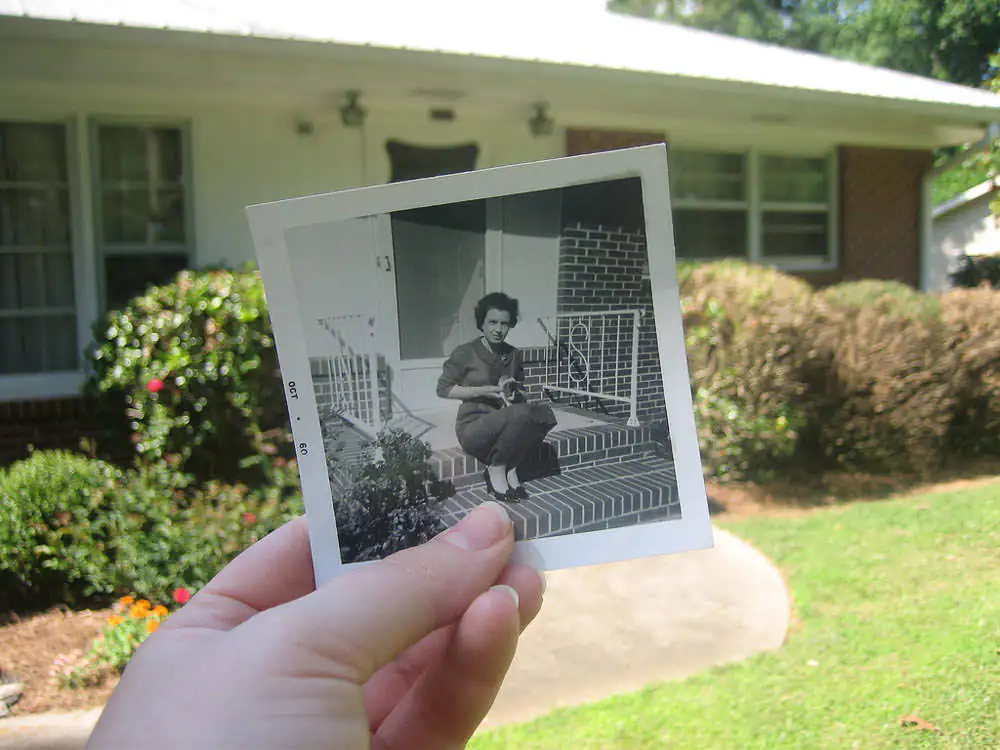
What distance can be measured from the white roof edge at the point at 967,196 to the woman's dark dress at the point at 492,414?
224 inches

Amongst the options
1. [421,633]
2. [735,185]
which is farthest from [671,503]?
[735,185]

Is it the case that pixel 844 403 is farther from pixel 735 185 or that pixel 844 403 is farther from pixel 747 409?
pixel 735 185

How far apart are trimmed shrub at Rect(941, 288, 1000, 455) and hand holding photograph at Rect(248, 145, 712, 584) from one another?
3877mm

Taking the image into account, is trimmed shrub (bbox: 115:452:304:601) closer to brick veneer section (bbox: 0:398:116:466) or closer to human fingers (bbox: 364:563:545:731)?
brick veneer section (bbox: 0:398:116:466)

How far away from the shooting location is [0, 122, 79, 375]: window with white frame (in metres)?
6.05

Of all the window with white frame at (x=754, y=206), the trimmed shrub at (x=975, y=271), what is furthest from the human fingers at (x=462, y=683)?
the trimmed shrub at (x=975, y=271)

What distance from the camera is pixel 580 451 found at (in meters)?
1.42

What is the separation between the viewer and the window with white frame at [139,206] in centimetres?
628

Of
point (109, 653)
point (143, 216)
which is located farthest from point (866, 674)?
point (143, 216)

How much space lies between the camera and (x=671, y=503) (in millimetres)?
1386

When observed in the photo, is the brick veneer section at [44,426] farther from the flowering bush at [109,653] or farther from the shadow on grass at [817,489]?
the shadow on grass at [817,489]

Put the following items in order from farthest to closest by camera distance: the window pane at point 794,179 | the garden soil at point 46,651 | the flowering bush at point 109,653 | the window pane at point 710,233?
the window pane at point 794,179 < the window pane at point 710,233 < the flowering bush at point 109,653 < the garden soil at point 46,651

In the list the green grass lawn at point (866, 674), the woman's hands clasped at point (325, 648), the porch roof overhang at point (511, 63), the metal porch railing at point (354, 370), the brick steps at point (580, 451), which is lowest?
the green grass lawn at point (866, 674)

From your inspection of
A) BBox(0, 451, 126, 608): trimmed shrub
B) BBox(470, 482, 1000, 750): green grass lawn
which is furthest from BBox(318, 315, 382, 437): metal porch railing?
BBox(0, 451, 126, 608): trimmed shrub
